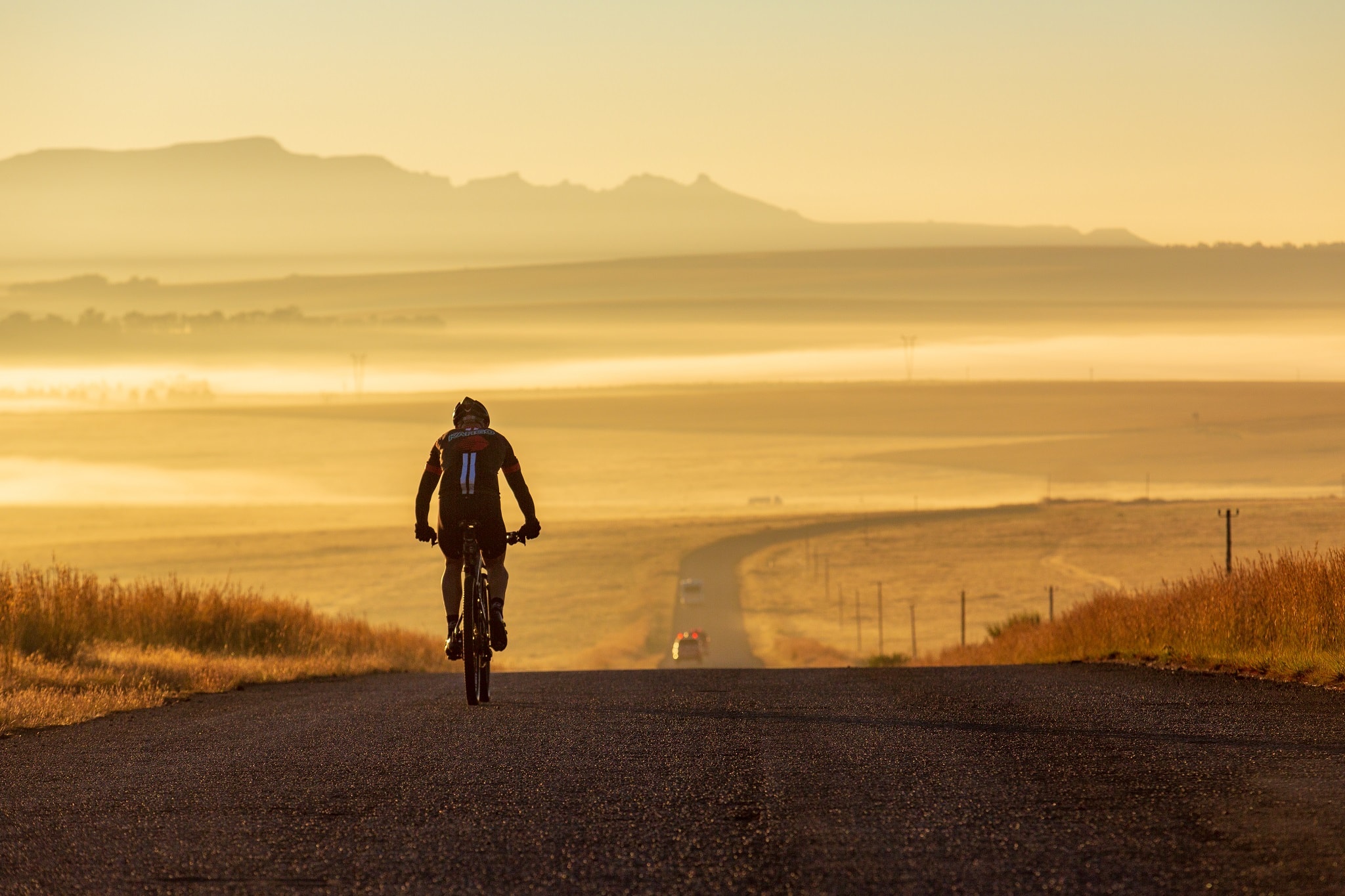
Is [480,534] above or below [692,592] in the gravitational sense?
above

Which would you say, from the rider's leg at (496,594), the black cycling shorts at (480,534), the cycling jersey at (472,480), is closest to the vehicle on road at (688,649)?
the rider's leg at (496,594)

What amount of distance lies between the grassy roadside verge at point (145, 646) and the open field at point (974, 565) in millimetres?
51264

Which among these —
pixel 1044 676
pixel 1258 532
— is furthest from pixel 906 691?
pixel 1258 532

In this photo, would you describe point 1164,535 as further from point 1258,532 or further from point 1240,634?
point 1240,634

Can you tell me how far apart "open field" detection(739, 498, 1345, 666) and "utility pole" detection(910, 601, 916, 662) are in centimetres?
62

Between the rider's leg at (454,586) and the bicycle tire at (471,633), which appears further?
the rider's leg at (454,586)

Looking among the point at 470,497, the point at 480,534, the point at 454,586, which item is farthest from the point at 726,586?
the point at 470,497

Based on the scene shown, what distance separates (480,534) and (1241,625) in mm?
8941

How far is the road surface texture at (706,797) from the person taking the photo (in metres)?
6.37

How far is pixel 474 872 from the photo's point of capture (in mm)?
6457

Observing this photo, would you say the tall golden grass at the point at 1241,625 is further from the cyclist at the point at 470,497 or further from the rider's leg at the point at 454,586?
the rider's leg at the point at 454,586

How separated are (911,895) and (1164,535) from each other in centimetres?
15723

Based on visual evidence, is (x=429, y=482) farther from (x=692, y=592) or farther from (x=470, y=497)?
(x=692, y=592)

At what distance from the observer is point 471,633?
1355 centimetres
